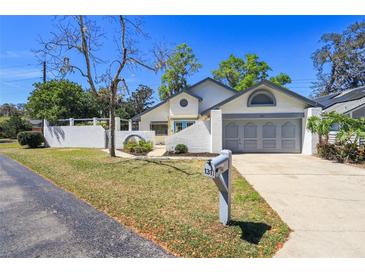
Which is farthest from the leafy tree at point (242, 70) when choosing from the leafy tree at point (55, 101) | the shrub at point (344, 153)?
the shrub at point (344, 153)

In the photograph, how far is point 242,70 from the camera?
37.0 m

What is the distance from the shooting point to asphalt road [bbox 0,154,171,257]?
3.15m

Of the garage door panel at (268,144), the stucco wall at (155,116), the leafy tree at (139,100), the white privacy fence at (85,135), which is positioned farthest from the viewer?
the leafy tree at (139,100)

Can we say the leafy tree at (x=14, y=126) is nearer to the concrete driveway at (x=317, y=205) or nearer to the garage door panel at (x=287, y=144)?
the garage door panel at (x=287, y=144)

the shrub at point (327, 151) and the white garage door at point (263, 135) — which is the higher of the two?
the white garage door at point (263, 135)

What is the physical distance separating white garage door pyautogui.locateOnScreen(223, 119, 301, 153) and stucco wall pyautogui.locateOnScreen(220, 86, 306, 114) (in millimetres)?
646

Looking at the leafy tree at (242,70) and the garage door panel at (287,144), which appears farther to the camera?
the leafy tree at (242,70)

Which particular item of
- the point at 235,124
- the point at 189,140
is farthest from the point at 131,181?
the point at 235,124

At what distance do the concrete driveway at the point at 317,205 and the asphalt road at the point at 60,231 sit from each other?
2121 mm

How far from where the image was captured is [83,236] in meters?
3.56

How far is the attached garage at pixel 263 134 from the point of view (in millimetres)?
14539

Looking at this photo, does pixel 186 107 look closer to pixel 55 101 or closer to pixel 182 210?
pixel 55 101

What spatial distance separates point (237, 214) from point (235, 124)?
429 inches

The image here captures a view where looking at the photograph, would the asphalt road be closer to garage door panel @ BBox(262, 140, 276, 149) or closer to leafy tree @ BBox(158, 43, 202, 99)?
garage door panel @ BBox(262, 140, 276, 149)
